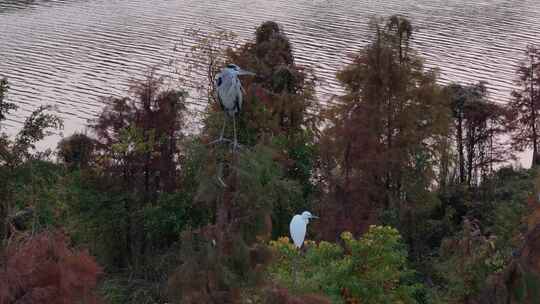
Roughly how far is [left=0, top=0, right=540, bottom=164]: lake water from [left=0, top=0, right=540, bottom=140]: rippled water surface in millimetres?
48

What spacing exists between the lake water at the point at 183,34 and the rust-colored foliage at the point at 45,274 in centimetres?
1933

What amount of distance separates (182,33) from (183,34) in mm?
369

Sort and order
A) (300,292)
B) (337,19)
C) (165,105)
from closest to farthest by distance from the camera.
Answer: (300,292)
(165,105)
(337,19)

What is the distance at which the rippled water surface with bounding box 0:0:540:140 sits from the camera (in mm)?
29453

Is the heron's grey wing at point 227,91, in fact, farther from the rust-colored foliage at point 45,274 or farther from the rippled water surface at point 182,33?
the rippled water surface at point 182,33

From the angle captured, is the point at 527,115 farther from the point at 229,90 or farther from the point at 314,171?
the point at 229,90

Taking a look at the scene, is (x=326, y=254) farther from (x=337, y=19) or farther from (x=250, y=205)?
(x=337, y=19)

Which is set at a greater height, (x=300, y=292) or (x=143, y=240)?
(x=300, y=292)

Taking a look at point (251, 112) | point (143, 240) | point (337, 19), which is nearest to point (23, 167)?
point (143, 240)

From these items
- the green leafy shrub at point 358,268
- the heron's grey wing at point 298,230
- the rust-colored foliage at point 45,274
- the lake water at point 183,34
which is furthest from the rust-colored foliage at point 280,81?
the rust-colored foliage at point 45,274

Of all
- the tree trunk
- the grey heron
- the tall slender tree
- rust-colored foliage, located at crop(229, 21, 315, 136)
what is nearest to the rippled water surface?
the tall slender tree

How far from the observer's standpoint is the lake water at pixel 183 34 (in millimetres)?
29344

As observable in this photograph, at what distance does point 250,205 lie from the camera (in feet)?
28.8

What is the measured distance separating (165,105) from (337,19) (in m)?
22.4
